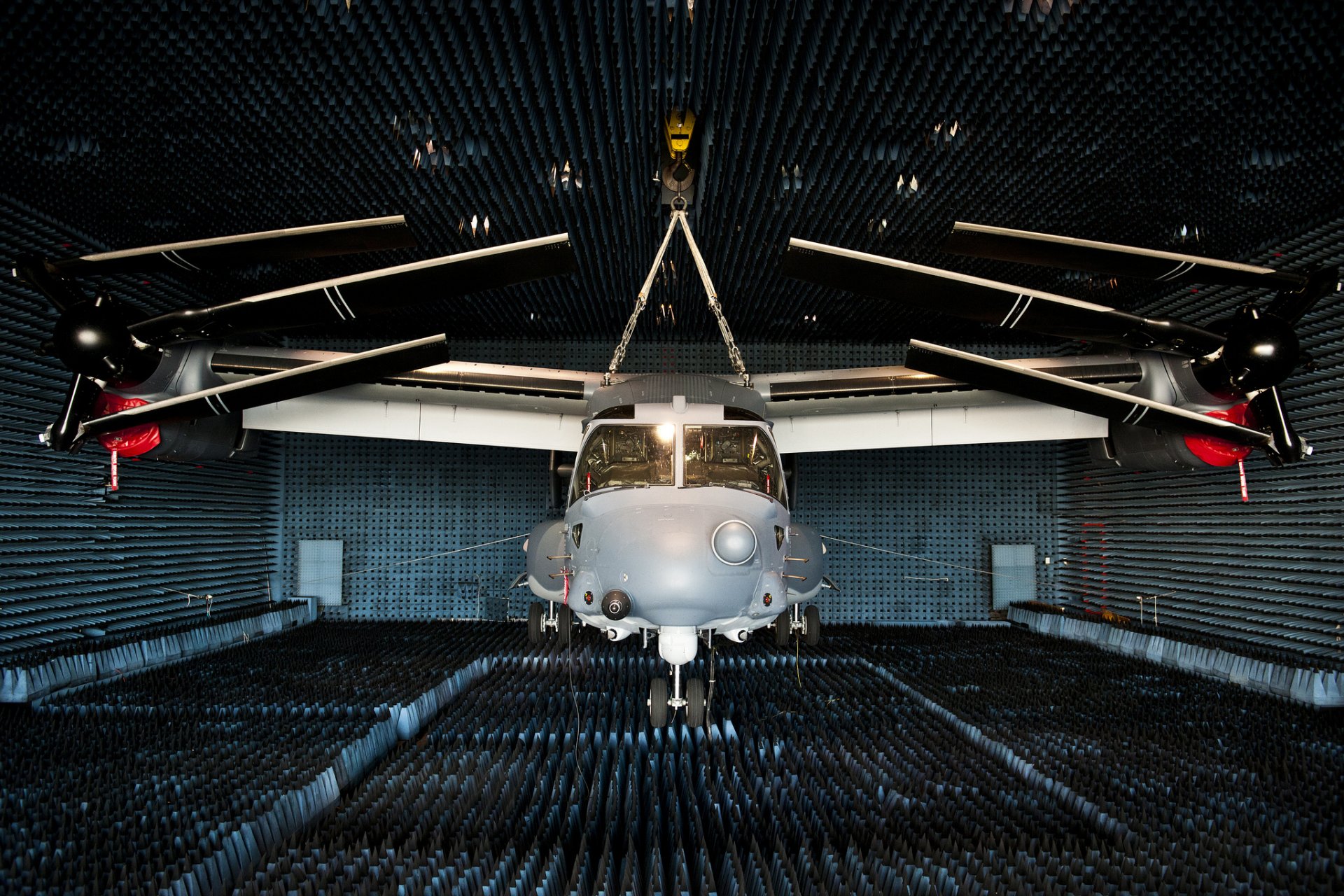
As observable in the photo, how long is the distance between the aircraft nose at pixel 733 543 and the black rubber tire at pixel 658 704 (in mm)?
1127

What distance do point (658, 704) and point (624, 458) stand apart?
1.96 m

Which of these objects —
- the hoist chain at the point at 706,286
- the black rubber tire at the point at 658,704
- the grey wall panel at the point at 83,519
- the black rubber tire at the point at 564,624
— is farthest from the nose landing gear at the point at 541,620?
the grey wall panel at the point at 83,519

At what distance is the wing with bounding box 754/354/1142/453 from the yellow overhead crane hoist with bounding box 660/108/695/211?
228cm

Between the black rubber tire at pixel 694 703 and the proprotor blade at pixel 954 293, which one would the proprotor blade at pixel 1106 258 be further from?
the black rubber tire at pixel 694 703

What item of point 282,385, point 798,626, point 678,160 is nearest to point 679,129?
point 678,160

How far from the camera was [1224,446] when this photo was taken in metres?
6.52

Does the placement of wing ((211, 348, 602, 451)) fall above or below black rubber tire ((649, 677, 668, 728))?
above

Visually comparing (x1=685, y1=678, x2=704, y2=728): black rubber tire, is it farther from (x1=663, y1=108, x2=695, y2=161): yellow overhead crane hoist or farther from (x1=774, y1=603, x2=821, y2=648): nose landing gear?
(x1=663, y1=108, x2=695, y2=161): yellow overhead crane hoist

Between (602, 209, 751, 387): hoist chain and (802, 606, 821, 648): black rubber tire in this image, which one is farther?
(802, 606, 821, 648): black rubber tire

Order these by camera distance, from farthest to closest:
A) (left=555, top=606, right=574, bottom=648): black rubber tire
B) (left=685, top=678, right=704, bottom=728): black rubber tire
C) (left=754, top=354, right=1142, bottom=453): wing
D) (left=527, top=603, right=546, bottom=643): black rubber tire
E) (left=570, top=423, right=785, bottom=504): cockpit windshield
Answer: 1. (left=527, top=603, right=546, bottom=643): black rubber tire
2. (left=555, top=606, right=574, bottom=648): black rubber tire
3. (left=754, top=354, right=1142, bottom=453): wing
4. (left=570, top=423, right=785, bottom=504): cockpit windshield
5. (left=685, top=678, right=704, bottom=728): black rubber tire

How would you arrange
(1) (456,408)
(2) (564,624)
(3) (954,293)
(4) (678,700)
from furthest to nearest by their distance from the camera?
(1) (456,408) < (2) (564,624) < (4) (678,700) < (3) (954,293)

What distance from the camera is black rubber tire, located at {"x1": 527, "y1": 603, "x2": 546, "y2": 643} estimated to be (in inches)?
341

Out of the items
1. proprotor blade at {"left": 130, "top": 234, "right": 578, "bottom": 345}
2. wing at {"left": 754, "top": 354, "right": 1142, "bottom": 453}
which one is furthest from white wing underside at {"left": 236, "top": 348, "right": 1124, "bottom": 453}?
proprotor blade at {"left": 130, "top": 234, "right": 578, "bottom": 345}

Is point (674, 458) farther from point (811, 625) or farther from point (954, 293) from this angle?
point (811, 625)
